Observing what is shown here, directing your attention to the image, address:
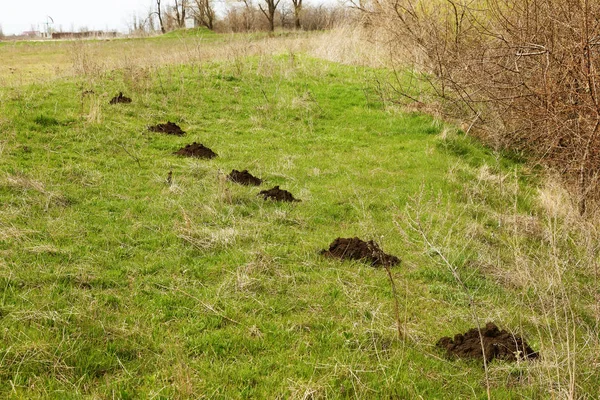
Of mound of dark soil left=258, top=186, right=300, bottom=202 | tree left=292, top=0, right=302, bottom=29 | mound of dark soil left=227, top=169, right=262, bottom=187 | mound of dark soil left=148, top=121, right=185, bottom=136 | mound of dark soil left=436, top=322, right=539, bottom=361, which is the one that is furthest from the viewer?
tree left=292, top=0, right=302, bottom=29

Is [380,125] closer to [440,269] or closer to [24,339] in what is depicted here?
[440,269]

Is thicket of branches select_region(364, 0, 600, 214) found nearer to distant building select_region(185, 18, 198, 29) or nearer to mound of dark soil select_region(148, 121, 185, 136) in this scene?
mound of dark soil select_region(148, 121, 185, 136)

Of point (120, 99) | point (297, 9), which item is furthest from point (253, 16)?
point (120, 99)

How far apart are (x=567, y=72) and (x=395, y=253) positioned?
12.2ft

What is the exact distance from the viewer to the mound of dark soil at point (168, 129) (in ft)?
31.7

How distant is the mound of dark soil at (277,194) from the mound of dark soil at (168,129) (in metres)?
3.57

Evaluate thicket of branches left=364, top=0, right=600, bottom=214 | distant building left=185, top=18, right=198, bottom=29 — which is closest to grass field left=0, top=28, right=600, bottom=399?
thicket of branches left=364, top=0, right=600, bottom=214

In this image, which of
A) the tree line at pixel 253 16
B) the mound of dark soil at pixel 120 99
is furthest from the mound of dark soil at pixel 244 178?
the tree line at pixel 253 16

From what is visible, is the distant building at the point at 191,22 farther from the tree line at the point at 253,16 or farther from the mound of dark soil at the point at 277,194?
the mound of dark soil at the point at 277,194

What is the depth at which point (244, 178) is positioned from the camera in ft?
24.4

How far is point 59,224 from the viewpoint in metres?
5.32

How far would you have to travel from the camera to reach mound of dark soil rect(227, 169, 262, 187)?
290 inches

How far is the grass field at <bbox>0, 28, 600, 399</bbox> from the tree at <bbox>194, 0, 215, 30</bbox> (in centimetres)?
3759

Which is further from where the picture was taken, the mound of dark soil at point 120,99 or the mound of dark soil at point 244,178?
the mound of dark soil at point 120,99
